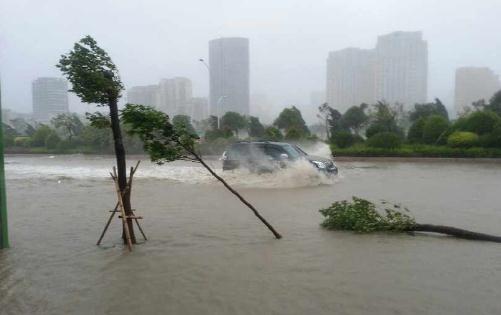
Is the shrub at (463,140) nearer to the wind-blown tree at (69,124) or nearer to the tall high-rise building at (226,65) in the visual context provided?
the tall high-rise building at (226,65)

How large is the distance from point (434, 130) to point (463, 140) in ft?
12.0

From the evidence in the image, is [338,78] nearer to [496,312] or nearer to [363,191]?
[363,191]

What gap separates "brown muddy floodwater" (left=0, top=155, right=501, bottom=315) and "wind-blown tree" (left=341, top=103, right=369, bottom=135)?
34.0 m

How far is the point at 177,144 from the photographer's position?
Answer: 737cm

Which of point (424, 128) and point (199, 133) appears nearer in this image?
point (424, 128)

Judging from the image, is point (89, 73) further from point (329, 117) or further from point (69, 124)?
point (69, 124)

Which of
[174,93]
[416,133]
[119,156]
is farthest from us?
[174,93]

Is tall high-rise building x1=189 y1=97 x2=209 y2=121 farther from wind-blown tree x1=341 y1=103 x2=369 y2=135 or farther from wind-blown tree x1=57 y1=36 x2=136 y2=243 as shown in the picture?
A: wind-blown tree x1=57 y1=36 x2=136 y2=243

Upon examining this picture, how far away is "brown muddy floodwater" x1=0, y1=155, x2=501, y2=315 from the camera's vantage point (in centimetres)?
496

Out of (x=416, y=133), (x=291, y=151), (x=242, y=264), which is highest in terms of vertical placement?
(x=416, y=133)

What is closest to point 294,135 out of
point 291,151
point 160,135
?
point 291,151

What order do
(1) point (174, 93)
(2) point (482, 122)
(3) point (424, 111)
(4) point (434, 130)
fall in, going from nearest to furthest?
(2) point (482, 122)
(4) point (434, 130)
(3) point (424, 111)
(1) point (174, 93)

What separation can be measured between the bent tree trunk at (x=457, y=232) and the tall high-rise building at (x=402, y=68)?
47.8 m

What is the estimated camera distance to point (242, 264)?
251 inches
